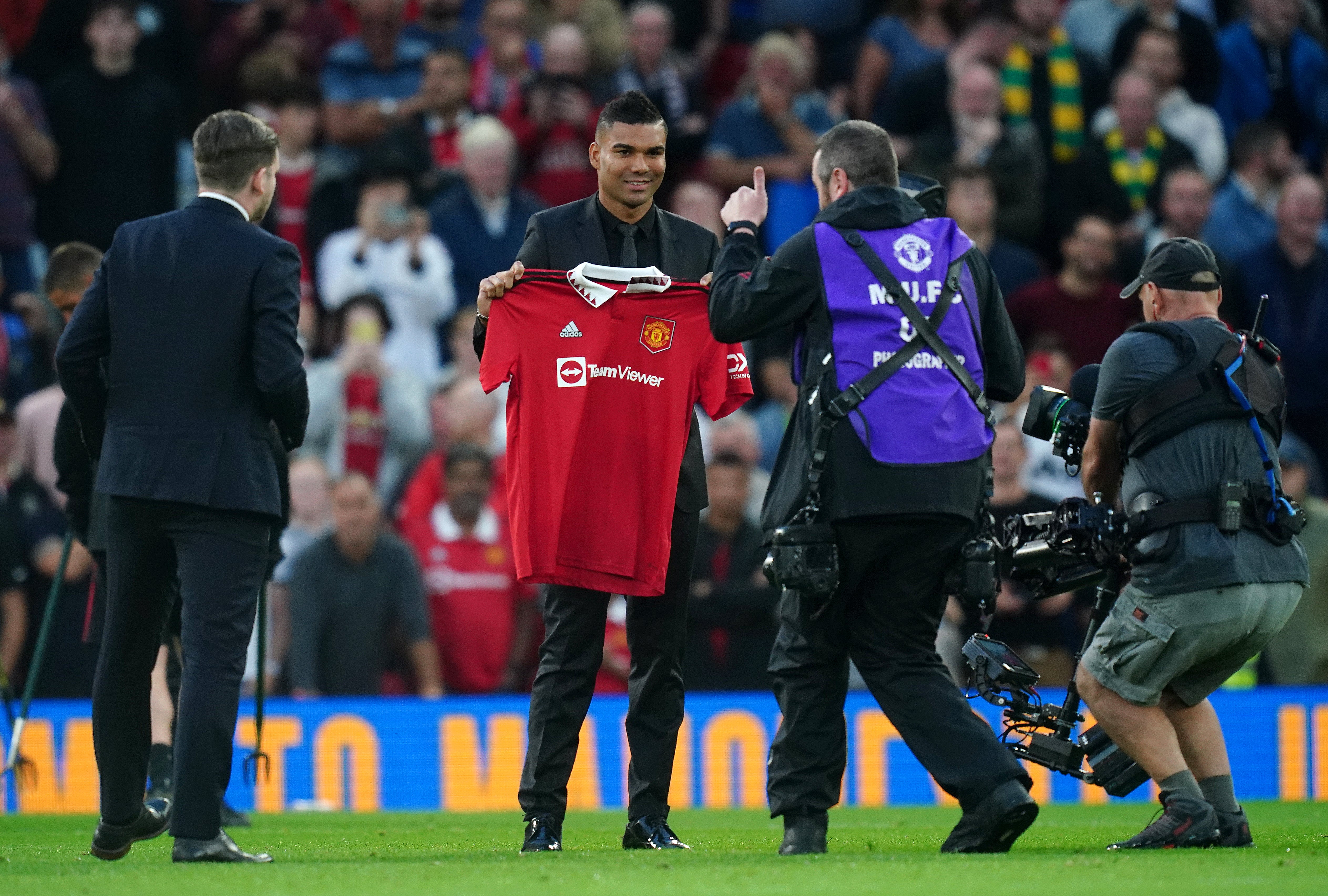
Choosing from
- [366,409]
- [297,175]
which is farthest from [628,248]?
[297,175]

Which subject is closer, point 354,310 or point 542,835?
point 542,835

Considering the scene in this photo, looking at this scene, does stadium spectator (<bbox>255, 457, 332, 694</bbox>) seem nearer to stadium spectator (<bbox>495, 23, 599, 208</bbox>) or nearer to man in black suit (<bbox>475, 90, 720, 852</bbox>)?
stadium spectator (<bbox>495, 23, 599, 208</bbox>)

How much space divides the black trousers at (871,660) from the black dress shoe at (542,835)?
85 cm

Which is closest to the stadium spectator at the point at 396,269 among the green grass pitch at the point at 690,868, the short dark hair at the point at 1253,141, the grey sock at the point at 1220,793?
the green grass pitch at the point at 690,868

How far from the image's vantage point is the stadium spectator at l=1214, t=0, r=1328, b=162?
16.4 m

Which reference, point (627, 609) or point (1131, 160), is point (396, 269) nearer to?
point (1131, 160)

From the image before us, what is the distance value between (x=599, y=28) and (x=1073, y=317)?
4.53m

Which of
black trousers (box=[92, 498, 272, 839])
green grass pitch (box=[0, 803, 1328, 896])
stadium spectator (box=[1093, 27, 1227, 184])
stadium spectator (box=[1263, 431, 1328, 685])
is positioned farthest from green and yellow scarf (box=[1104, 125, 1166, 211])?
black trousers (box=[92, 498, 272, 839])

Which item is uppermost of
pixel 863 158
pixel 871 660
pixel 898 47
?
A: pixel 898 47

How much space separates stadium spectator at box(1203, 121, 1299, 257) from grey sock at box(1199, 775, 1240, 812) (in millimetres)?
8637

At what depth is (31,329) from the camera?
13.5 metres

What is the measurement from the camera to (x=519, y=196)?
1425 cm

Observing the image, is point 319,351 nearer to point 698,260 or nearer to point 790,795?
point 698,260

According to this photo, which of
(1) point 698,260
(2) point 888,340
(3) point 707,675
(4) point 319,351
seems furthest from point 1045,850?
(4) point 319,351
